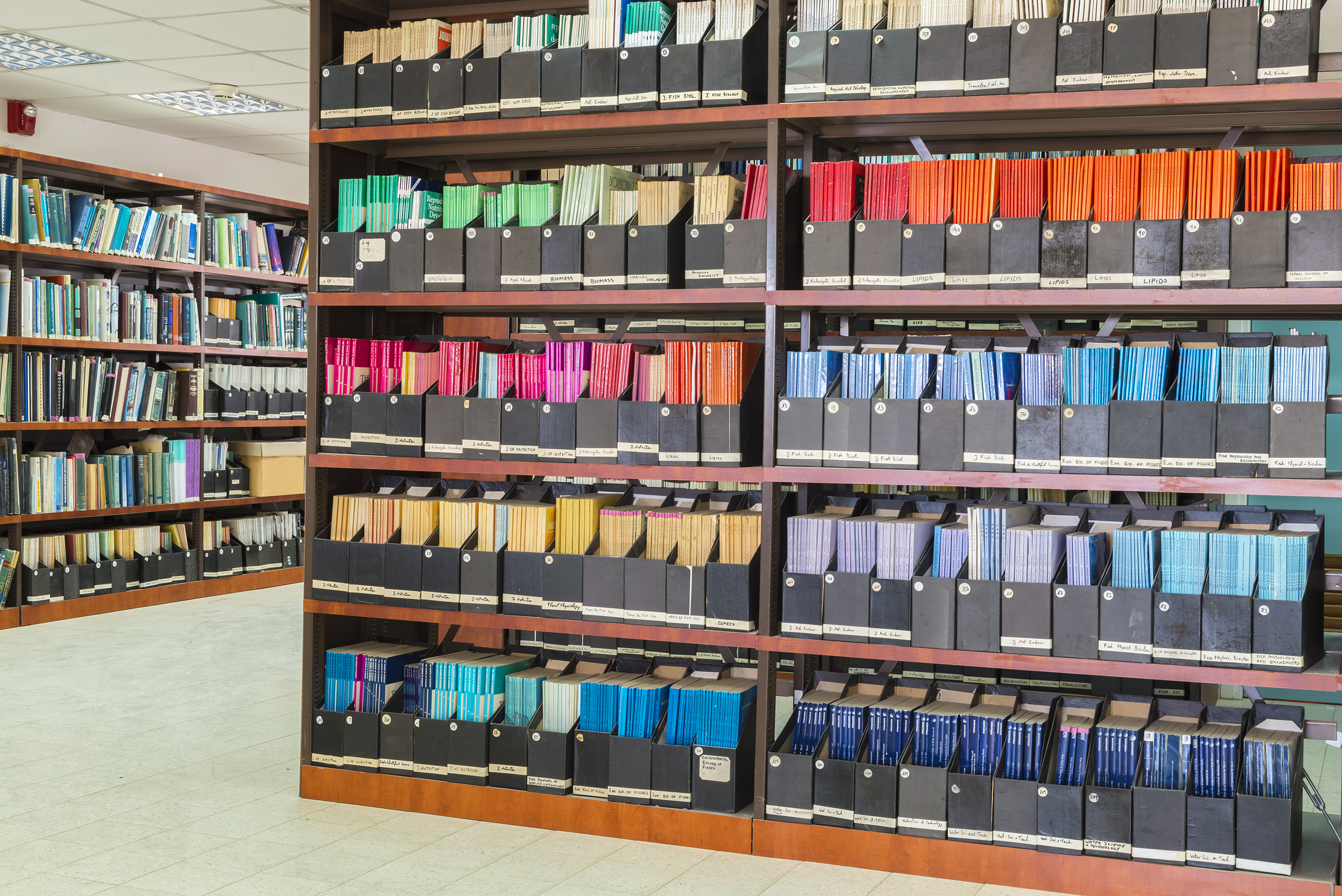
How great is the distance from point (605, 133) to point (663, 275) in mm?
476

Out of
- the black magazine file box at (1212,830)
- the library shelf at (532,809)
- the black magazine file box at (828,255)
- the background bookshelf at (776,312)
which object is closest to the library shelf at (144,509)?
the background bookshelf at (776,312)

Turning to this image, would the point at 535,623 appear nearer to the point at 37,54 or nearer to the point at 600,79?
the point at 600,79

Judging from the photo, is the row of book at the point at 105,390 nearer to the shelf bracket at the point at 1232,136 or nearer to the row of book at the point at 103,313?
the row of book at the point at 103,313

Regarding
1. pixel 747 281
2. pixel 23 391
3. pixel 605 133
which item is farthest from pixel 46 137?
pixel 747 281

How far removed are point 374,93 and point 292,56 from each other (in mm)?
3053

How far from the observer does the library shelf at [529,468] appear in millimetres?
3277

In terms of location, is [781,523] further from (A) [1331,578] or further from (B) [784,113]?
(A) [1331,578]

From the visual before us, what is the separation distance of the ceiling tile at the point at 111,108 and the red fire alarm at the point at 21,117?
0.30ft

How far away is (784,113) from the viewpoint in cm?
319

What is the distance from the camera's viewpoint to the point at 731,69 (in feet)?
10.7

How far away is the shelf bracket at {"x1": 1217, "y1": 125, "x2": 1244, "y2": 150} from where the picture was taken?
3158 mm

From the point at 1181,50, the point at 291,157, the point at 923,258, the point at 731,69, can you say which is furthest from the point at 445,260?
the point at 291,157

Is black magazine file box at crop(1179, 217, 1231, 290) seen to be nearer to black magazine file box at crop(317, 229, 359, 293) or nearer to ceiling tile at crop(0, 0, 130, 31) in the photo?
black magazine file box at crop(317, 229, 359, 293)

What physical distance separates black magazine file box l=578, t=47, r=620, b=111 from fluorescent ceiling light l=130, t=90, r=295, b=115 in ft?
14.5
